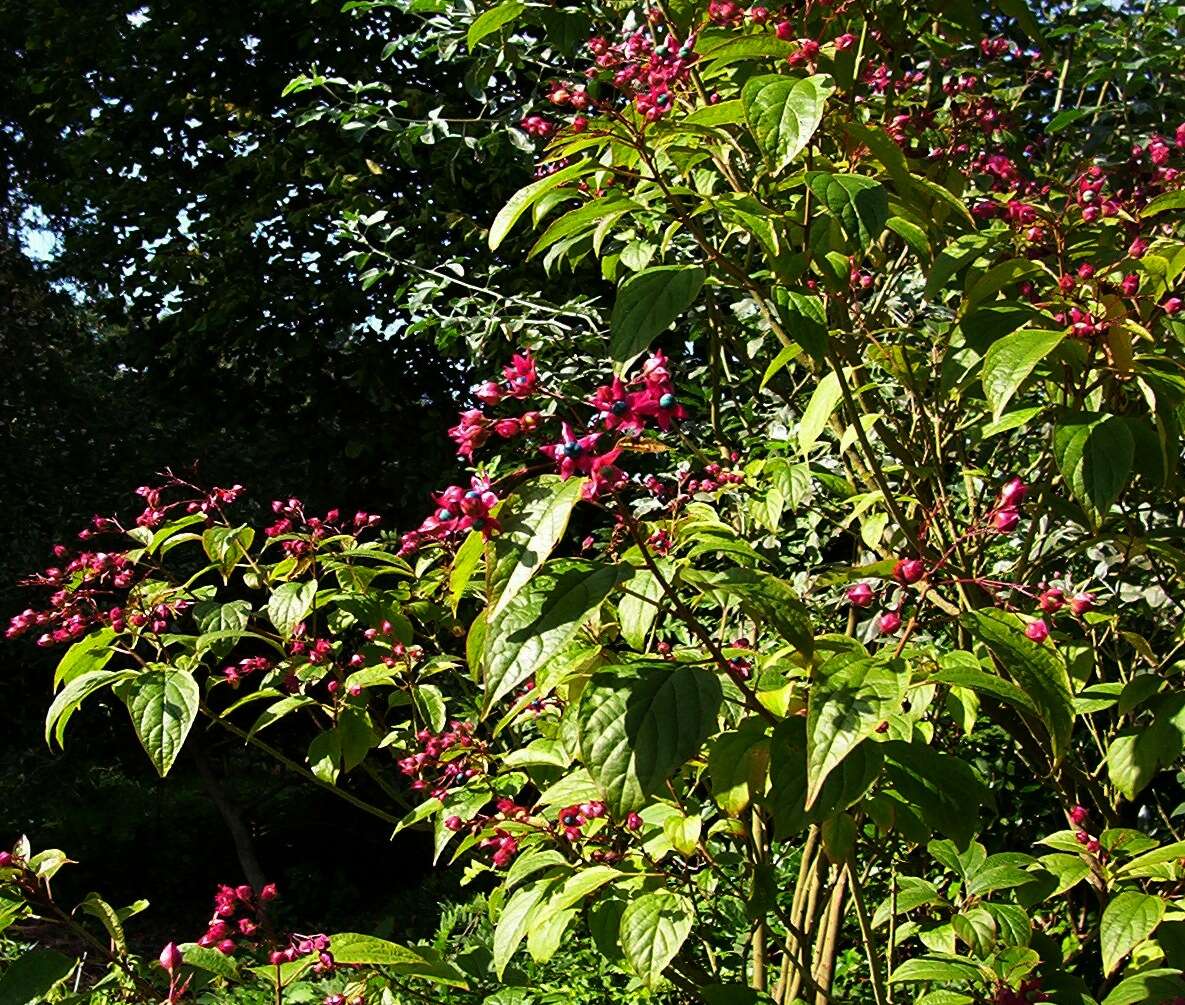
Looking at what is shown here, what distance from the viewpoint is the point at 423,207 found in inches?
247

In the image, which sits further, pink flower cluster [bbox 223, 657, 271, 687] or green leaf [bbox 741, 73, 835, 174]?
pink flower cluster [bbox 223, 657, 271, 687]

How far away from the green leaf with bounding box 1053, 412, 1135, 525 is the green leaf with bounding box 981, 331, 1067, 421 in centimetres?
15

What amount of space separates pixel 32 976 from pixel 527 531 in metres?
0.84

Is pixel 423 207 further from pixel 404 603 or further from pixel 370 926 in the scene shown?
pixel 370 926

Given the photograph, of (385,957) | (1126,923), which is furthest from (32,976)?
(1126,923)

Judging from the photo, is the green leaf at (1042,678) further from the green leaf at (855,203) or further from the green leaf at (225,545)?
the green leaf at (225,545)

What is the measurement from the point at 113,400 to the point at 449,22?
21.0ft

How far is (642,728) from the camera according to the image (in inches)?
45.1

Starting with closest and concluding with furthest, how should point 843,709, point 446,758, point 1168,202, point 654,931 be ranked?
point 843,709
point 654,931
point 1168,202
point 446,758

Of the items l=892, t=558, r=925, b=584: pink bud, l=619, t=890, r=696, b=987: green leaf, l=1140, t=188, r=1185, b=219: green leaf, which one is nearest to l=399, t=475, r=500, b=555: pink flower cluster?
l=892, t=558, r=925, b=584: pink bud

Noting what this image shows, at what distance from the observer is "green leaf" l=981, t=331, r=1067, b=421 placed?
1461 millimetres

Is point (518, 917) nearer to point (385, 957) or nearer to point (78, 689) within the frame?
point (385, 957)

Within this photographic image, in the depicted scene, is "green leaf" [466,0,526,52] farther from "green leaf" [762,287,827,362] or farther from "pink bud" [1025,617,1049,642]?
"pink bud" [1025,617,1049,642]

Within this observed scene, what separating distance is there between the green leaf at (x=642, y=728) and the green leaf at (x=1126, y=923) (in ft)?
3.44
